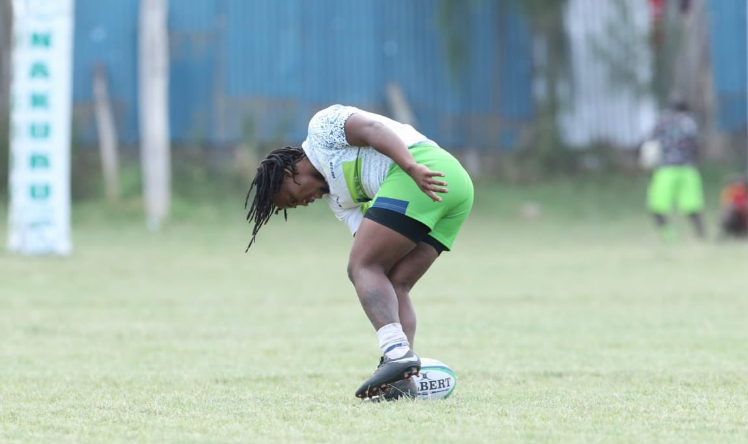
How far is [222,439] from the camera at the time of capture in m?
4.70

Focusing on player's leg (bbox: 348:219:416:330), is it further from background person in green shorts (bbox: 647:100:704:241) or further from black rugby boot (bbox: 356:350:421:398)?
background person in green shorts (bbox: 647:100:704:241)

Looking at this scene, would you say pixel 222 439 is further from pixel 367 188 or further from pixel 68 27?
pixel 68 27

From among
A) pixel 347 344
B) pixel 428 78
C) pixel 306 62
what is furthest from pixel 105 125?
pixel 347 344

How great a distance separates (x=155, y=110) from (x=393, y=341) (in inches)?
638

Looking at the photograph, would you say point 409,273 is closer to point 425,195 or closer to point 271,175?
point 425,195

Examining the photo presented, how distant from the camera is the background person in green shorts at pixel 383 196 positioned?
5584 mm

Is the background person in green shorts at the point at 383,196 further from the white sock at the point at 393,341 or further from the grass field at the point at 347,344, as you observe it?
the grass field at the point at 347,344

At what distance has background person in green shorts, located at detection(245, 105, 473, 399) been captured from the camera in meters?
5.58

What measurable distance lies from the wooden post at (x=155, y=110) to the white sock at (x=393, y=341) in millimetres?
15783

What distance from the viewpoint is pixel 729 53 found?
25625 millimetres

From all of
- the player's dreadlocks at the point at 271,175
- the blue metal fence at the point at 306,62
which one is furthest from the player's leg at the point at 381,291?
the blue metal fence at the point at 306,62

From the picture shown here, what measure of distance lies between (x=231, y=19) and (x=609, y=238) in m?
9.00

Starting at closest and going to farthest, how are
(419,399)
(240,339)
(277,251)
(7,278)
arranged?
(419,399)
(240,339)
(7,278)
(277,251)

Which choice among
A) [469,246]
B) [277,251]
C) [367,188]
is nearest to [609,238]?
[469,246]
